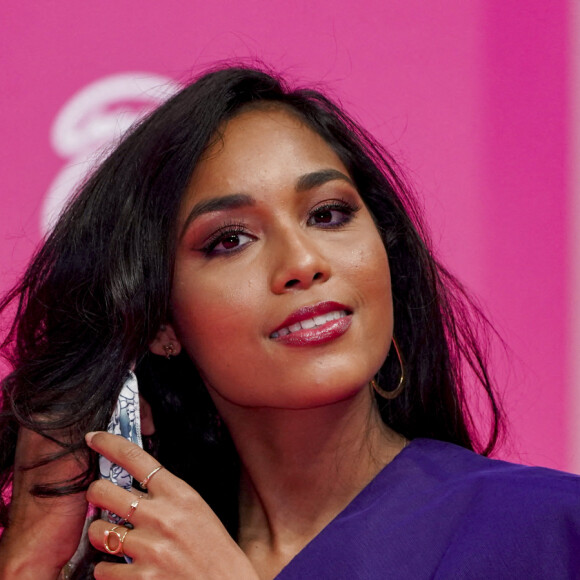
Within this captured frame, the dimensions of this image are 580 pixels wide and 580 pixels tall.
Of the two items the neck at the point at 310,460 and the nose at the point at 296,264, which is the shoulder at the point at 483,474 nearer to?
the neck at the point at 310,460

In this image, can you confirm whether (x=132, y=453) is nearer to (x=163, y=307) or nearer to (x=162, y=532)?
(x=162, y=532)

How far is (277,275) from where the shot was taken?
5.37 feet

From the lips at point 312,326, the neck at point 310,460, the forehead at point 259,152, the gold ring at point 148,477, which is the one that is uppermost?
the forehead at point 259,152

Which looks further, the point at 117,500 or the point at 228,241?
the point at 228,241

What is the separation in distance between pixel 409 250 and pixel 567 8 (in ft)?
2.54

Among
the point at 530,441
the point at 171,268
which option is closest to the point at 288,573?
the point at 171,268

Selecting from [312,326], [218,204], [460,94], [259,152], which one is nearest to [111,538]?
[312,326]

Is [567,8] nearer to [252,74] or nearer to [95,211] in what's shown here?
[252,74]

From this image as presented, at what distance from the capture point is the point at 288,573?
5.13 feet

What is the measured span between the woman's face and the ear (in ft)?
0.08

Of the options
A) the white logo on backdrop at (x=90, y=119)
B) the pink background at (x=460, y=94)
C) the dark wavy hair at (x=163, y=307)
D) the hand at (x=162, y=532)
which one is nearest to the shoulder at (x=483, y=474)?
the dark wavy hair at (x=163, y=307)

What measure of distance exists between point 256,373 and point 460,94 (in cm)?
104

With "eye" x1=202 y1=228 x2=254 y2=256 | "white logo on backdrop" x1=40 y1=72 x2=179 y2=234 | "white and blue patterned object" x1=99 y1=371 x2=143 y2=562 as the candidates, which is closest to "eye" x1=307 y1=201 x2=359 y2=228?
"eye" x1=202 y1=228 x2=254 y2=256

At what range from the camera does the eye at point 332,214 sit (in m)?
1.75
